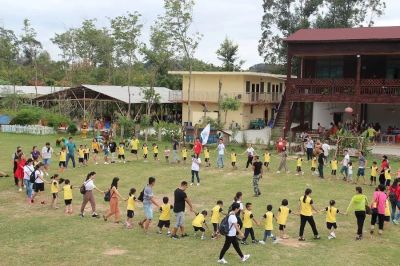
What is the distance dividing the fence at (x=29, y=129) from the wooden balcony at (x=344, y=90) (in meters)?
18.0

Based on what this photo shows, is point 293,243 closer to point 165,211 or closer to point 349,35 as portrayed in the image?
point 165,211

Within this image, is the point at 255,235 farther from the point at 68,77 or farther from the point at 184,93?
the point at 68,77

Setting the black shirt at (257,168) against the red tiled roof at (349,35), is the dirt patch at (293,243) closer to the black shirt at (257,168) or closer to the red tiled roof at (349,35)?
the black shirt at (257,168)

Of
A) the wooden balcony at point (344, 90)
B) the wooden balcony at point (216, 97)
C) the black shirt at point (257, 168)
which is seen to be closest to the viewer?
the black shirt at point (257, 168)

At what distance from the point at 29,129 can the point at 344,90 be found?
2305 cm

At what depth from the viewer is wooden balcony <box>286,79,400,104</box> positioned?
101 ft

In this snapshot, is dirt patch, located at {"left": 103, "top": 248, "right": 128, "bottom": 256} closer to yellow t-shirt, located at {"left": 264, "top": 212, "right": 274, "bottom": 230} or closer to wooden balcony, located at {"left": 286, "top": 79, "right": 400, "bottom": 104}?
yellow t-shirt, located at {"left": 264, "top": 212, "right": 274, "bottom": 230}

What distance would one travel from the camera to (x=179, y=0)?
4041cm

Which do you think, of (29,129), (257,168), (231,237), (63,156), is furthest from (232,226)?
(29,129)

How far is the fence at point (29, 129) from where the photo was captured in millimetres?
36656

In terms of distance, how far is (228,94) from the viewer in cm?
4300

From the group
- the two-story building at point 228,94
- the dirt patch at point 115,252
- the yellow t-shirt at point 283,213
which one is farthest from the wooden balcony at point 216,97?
the dirt patch at point 115,252

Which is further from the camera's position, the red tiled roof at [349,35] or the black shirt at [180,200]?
the red tiled roof at [349,35]

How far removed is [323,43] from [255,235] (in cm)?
2204
